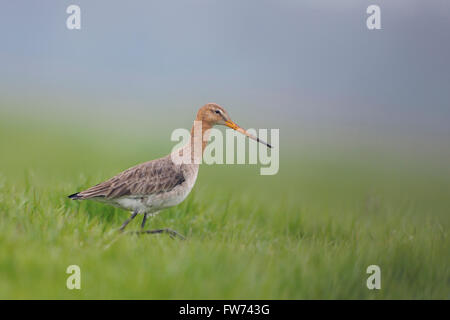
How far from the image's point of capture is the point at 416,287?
5754 millimetres

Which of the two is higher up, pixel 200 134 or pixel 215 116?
pixel 215 116

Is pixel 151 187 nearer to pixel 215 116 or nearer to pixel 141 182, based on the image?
pixel 141 182

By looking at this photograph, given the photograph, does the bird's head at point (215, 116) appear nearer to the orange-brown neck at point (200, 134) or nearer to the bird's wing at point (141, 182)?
the orange-brown neck at point (200, 134)

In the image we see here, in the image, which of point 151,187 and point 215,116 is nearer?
point 151,187

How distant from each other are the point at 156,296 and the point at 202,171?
11165 mm

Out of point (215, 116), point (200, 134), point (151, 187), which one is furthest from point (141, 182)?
point (215, 116)

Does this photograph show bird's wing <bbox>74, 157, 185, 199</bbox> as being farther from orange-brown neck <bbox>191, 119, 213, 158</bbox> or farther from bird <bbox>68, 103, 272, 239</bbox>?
orange-brown neck <bbox>191, 119, 213, 158</bbox>

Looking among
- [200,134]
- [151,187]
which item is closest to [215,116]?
[200,134]

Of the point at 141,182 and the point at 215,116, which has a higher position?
the point at 215,116

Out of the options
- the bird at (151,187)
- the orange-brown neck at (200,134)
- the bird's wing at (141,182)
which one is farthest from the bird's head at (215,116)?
the bird's wing at (141,182)

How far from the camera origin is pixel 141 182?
23.5 ft

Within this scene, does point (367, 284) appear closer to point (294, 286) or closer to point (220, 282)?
point (294, 286)

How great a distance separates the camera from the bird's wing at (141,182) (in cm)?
702
